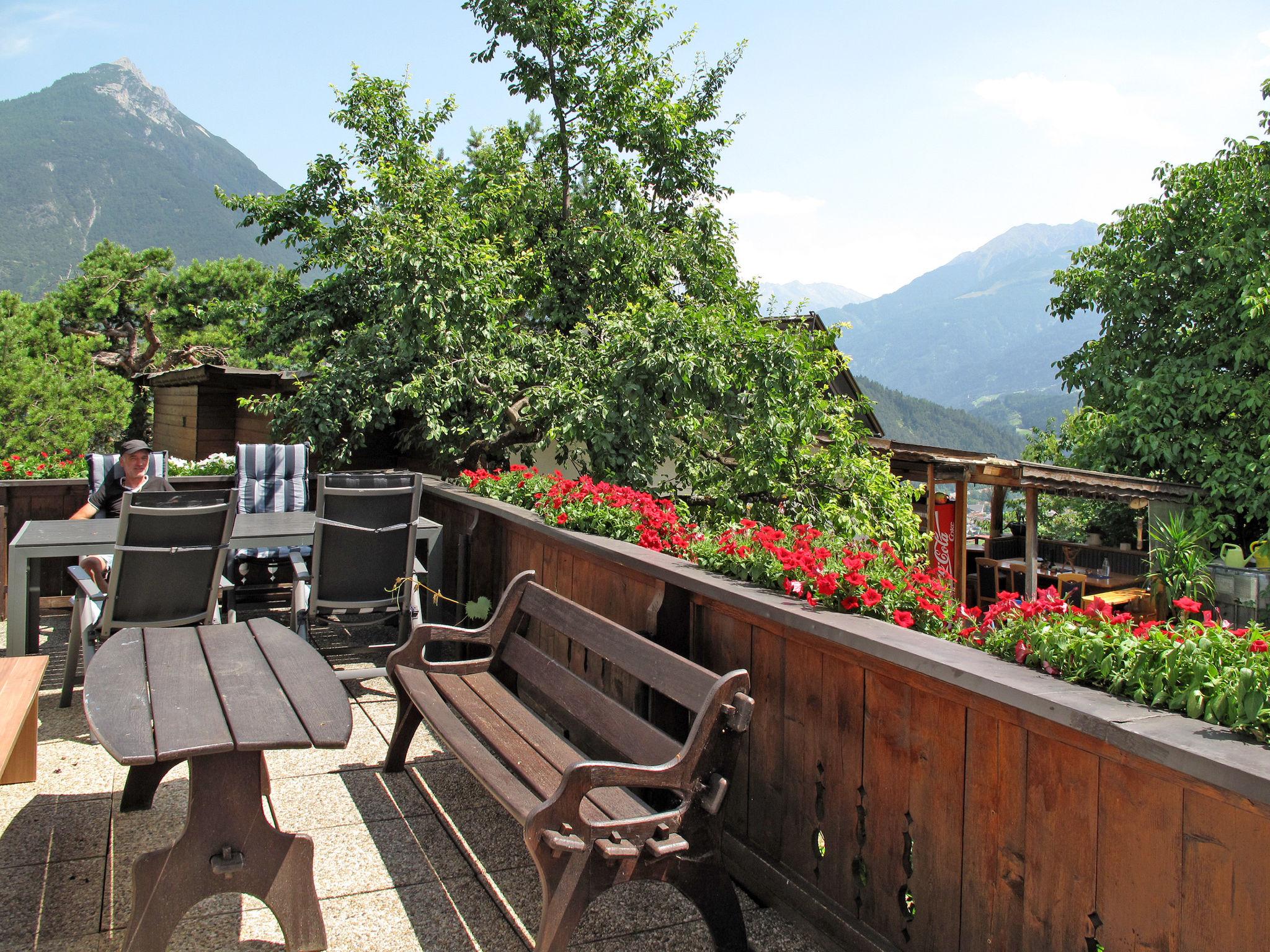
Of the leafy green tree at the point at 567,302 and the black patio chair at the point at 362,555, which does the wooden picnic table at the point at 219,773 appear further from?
the leafy green tree at the point at 567,302

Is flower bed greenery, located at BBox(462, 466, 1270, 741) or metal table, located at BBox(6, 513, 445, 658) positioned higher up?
flower bed greenery, located at BBox(462, 466, 1270, 741)

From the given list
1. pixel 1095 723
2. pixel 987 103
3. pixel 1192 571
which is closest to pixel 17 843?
pixel 1095 723

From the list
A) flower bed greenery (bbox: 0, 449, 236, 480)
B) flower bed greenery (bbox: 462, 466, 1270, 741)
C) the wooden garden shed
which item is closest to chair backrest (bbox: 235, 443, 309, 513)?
flower bed greenery (bbox: 0, 449, 236, 480)

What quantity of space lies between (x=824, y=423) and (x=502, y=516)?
13.6 ft

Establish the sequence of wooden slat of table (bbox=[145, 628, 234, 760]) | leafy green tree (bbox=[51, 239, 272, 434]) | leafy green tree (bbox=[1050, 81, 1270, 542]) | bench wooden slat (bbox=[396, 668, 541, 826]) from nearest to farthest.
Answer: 1. wooden slat of table (bbox=[145, 628, 234, 760])
2. bench wooden slat (bbox=[396, 668, 541, 826])
3. leafy green tree (bbox=[1050, 81, 1270, 542])
4. leafy green tree (bbox=[51, 239, 272, 434])

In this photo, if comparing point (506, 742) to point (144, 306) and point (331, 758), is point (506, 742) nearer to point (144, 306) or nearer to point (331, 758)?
point (331, 758)

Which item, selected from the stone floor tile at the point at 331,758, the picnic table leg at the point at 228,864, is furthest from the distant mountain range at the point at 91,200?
the picnic table leg at the point at 228,864

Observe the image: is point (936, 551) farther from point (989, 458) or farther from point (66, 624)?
point (66, 624)

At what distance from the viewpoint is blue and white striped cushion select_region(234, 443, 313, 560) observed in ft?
22.2

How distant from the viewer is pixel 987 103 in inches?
6309

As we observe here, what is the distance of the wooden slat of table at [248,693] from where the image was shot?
2.32 m

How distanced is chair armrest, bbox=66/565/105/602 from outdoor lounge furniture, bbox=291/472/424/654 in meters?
0.84

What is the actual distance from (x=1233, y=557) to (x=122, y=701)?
1519 cm

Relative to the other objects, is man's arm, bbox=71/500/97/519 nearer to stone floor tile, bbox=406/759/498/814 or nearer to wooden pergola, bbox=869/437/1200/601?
stone floor tile, bbox=406/759/498/814
